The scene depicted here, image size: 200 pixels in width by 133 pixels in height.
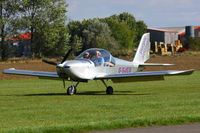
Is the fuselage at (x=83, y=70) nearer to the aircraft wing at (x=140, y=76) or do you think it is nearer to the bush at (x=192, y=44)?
the aircraft wing at (x=140, y=76)

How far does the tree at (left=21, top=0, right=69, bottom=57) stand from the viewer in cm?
7800

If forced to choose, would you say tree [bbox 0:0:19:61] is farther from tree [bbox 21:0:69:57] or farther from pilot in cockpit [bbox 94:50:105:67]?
pilot in cockpit [bbox 94:50:105:67]

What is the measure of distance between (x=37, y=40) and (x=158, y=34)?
5118 cm

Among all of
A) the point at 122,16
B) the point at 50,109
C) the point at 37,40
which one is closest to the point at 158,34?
the point at 122,16

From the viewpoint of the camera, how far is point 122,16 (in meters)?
156

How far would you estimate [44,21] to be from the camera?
258 ft

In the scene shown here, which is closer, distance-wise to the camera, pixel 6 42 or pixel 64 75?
pixel 64 75

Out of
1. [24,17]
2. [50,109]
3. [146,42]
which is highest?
[24,17]

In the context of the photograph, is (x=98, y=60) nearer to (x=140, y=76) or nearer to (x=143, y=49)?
(x=140, y=76)

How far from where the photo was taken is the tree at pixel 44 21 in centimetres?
7800

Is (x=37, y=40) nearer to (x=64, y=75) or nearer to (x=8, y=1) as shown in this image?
(x=8, y=1)

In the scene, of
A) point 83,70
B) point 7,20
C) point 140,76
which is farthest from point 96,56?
point 7,20

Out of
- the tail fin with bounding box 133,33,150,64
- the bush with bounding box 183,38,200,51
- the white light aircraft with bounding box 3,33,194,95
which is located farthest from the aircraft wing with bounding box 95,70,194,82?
the bush with bounding box 183,38,200,51

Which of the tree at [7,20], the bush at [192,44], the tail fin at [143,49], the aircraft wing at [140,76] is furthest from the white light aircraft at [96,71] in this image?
the bush at [192,44]
